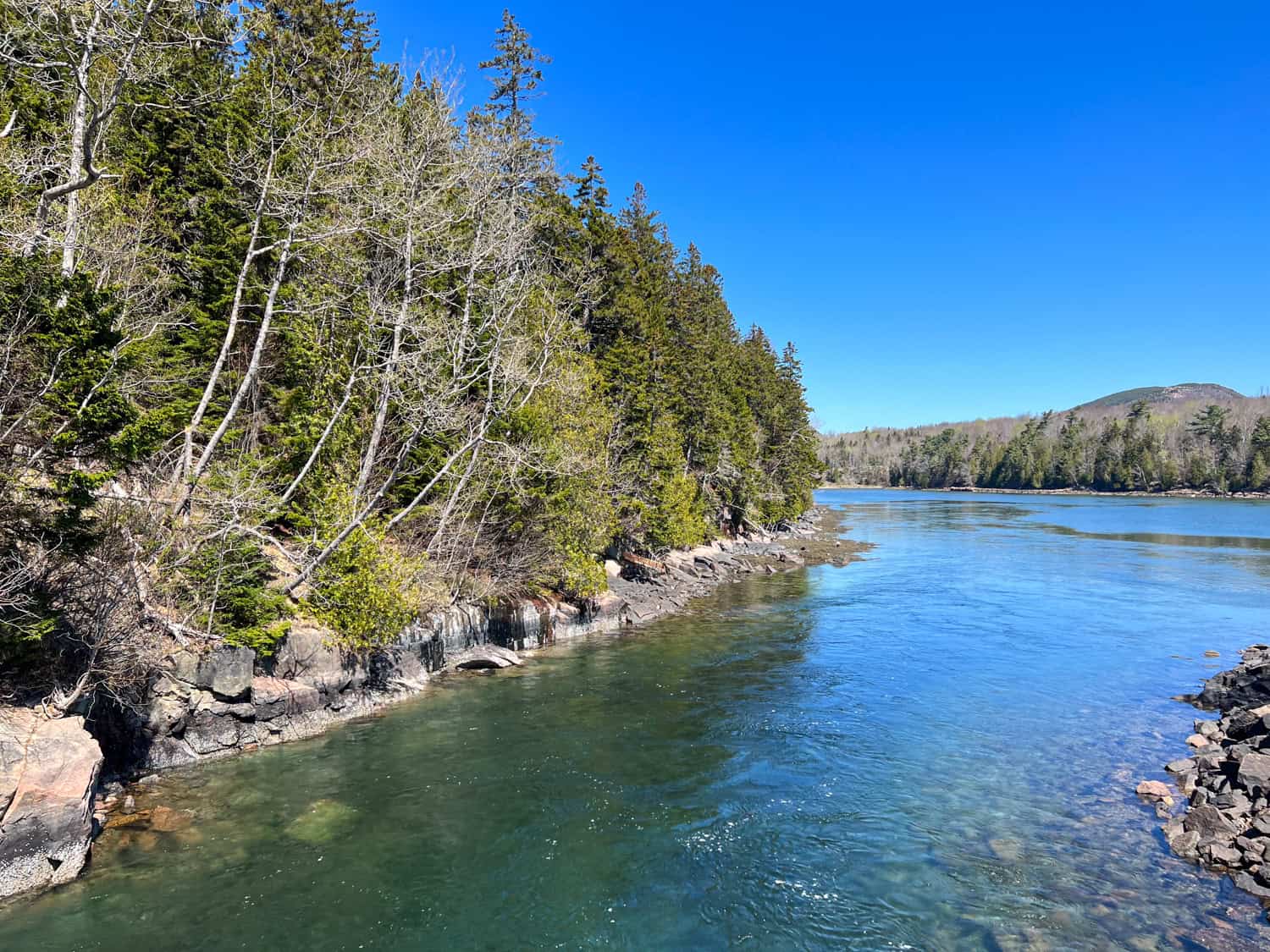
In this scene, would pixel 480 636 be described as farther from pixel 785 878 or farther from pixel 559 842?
pixel 785 878

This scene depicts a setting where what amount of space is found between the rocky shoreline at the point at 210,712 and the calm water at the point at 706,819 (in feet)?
2.13

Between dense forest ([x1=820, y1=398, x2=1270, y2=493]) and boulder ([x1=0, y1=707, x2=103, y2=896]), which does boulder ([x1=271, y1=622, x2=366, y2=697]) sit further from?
dense forest ([x1=820, y1=398, x2=1270, y2=493])

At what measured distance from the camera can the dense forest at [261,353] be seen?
10.3 meters

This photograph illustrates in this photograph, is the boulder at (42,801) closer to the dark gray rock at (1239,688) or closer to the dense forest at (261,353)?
the dense forest at (261,353)

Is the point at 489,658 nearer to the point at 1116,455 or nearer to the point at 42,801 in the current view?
the point at 42,801

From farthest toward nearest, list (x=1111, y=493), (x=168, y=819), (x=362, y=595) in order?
1. (x=1111, y=493)
2. (x=362, y=595)
3. (x=168, y=819)

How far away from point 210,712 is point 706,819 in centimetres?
1035

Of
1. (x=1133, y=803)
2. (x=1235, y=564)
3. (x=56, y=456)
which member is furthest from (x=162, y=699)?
(x=1235, y=564)

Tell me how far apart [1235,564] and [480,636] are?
150 feet

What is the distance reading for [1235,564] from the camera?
40.8 m

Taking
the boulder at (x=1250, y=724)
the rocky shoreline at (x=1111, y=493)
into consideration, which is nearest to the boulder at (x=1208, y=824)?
the boulder at (x=1250, y=724)

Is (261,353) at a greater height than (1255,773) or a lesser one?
greater

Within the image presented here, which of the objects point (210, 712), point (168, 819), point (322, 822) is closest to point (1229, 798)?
point (322, 822)

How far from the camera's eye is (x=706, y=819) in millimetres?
11523
